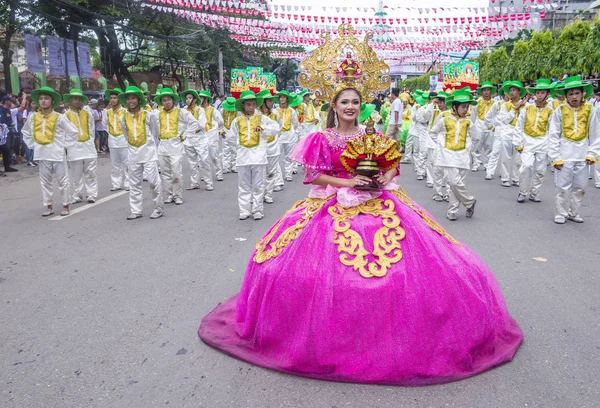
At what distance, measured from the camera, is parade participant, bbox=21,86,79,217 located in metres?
8.31

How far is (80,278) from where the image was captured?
5219mm

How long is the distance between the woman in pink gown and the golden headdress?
2.19 ft

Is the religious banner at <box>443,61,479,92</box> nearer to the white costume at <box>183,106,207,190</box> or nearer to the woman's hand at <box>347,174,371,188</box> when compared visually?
the white costume at <box>183,106,207,190</box>

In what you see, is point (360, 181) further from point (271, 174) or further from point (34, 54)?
point (34, 54)

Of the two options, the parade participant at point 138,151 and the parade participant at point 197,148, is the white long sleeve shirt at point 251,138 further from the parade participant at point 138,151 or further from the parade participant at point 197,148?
the parade participant at point 197,148

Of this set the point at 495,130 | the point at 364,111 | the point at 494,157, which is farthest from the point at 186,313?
the point at 494,157

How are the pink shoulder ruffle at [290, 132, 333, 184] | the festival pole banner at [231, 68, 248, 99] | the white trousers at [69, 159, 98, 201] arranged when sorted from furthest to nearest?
1. the festival pole banner at [231, 68, 248, 99]
2. the white trousers at [69, 159, 98, 201]
3. the pink shoulder ruffle at [290, 132, 333, 184]

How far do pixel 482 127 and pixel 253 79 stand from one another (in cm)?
626

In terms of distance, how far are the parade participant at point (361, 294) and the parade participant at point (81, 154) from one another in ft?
22.0

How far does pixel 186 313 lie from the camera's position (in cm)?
426

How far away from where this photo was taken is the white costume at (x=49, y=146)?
832 cm

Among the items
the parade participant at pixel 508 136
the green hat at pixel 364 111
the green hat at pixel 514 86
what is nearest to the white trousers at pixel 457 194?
the parade participant at pixel 508 136

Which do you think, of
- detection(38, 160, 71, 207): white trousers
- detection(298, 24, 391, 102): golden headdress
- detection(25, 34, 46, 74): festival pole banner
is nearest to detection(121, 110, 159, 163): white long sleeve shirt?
detection(38, 160, 71, 207): white trousers

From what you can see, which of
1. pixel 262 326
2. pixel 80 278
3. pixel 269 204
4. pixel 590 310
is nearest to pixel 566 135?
pixel 590 310
